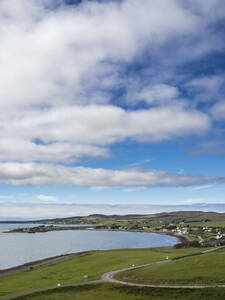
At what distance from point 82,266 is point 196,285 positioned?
5190 cm

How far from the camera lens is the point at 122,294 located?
2159 inches

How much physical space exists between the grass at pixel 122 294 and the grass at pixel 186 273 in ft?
21.2

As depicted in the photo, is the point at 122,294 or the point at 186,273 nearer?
the point at 122,294

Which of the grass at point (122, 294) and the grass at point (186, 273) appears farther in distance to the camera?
the grass at point (186, 273)

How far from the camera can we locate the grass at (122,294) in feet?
165

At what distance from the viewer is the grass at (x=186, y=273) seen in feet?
198

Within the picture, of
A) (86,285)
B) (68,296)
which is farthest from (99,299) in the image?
(86,285)

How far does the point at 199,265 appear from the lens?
72250mm

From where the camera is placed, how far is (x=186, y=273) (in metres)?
66.0

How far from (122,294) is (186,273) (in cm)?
1907

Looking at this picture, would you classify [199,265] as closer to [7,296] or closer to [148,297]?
[148,297]

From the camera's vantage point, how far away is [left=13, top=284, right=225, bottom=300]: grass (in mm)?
50406

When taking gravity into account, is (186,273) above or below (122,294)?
above

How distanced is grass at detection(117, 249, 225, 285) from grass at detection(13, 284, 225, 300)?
6459 mm
